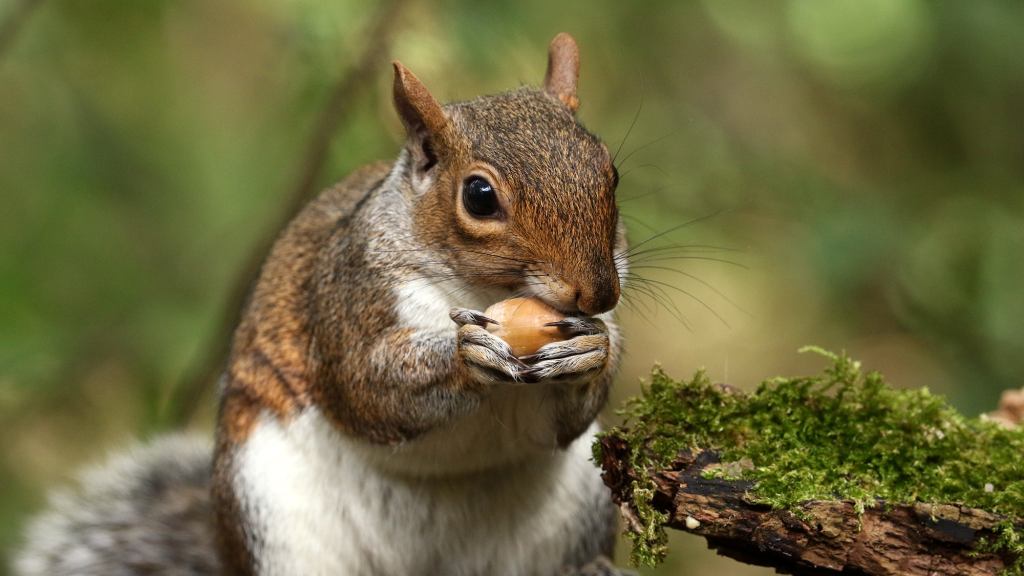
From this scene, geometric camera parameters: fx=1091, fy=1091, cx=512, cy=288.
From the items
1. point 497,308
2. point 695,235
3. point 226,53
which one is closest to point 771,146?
point 695,235

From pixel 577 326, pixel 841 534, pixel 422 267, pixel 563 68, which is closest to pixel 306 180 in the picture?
pixel 563 68

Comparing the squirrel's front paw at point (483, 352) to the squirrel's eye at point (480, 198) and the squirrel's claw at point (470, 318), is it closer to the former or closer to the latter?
the squirrel's claw at point (470, 318)

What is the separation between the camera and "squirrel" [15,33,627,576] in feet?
6.38

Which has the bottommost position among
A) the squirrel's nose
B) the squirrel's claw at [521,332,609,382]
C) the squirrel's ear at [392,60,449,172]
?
the squirrel's claw at [521,332,609,382]

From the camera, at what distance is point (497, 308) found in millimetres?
1930

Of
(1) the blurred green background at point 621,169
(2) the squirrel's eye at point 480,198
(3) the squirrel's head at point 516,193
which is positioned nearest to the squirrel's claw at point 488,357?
(3) the squirrel's head at point 516,193

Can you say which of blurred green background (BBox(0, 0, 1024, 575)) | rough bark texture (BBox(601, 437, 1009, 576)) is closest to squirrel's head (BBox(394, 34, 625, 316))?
rough bark texture (BBox(601, 437, 1009, 576))

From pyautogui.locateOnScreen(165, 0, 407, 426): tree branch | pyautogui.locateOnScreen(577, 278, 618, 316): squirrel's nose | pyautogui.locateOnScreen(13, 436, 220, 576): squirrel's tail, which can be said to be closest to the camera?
pyautogui.locateOnScreen(577, 278, 618, 316): squirrel's nose

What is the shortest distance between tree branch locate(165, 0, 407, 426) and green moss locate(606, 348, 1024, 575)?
181 centimetres

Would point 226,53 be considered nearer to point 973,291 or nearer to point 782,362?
point 782,362

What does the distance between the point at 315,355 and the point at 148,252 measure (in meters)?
2.58

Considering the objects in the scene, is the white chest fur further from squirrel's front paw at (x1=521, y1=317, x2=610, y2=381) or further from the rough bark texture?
the rough bark texture

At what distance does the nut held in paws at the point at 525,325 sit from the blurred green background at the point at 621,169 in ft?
3.77

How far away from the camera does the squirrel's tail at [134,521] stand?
10.0 feet
